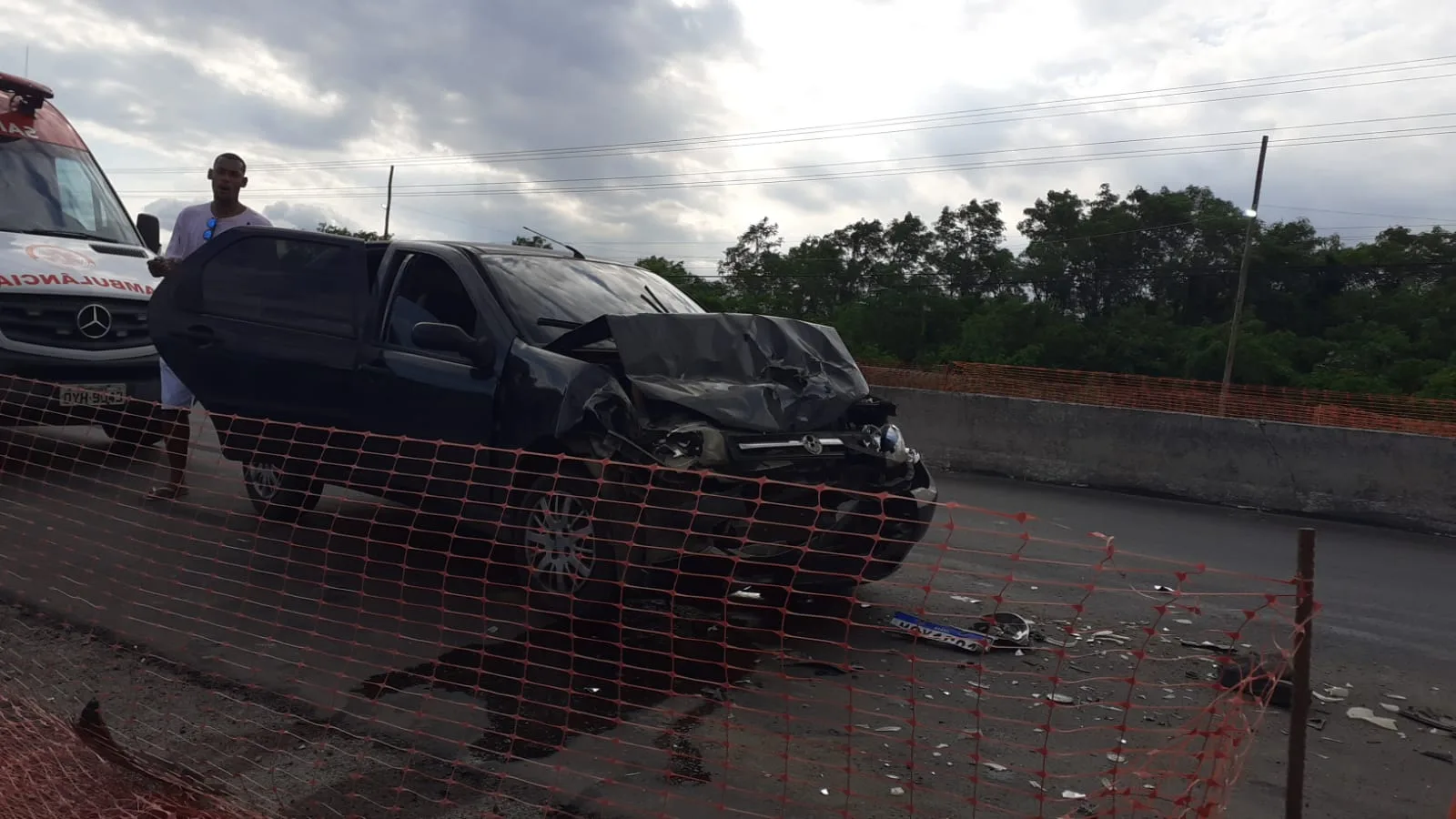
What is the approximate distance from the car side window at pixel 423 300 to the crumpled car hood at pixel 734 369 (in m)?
0.81

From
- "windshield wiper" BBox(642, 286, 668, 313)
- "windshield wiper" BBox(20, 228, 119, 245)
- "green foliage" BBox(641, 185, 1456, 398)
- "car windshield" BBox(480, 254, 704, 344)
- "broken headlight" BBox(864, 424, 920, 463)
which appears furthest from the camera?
"green foliage" BBox(641, 185, 1456, 398)

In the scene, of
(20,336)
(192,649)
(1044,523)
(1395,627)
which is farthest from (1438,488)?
(20,336)

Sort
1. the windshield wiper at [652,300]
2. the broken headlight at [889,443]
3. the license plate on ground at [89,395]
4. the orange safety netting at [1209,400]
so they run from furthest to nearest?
the orange safety netting at [1209,400] < the license plate on ground at [89,395] < the windshield wiper at [652,300] < the broken headlight at [889,443]

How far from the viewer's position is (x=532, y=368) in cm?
498

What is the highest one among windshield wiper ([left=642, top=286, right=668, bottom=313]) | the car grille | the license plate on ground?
windshield wiper ([left=642, top=286, right=668, bottom=313])

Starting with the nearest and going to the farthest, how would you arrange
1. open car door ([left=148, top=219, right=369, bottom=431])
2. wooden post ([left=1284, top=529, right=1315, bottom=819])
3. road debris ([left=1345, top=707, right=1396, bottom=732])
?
1. wooden post ([left=1284, top=529, right=1315, bottom=819])
2. road debris ([left=1345, top=707, right=1396, bottom=732])
3. open car door ([left=148, top=219, right=369, bottom=431])

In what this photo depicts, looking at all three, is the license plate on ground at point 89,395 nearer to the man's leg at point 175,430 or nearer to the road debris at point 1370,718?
the man's leg at point 175,430

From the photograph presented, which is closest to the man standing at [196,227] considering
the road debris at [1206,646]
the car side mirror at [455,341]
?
the car side mirror at [455,341]

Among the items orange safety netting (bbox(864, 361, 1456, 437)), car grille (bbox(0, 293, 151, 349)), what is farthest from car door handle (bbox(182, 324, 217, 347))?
orange safety netting (bbox(864, 361, 1456, 437))

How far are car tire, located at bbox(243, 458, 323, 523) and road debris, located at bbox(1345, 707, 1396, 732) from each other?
5826 mm

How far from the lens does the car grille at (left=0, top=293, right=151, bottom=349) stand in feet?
25.0

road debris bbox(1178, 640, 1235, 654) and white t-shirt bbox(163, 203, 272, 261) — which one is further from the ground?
white t-shirt bbox(163, 203, 272, 261)

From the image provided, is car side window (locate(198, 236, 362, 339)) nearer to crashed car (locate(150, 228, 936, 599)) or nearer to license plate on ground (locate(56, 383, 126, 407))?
crashed car (locate(150, 228, 936, 599))

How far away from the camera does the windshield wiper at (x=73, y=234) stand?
838 cm
